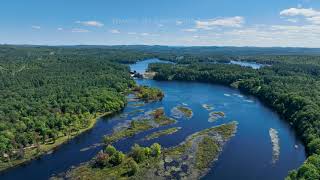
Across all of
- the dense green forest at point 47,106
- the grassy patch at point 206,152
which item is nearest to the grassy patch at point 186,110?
the dense green forest at point 47,106

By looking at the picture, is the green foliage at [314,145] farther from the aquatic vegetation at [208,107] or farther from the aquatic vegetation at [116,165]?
the aquatic vegetation at [208,107]

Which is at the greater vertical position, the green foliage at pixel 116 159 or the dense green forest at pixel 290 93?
the dense green forest at pixel 290 93

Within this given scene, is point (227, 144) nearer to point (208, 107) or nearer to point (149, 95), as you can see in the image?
point (208, 107)

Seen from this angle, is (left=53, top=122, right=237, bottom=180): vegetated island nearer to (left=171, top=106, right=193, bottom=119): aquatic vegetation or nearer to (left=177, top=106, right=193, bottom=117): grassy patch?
(left=171, top=106, right=193, bottom=119): aquatic vegetation

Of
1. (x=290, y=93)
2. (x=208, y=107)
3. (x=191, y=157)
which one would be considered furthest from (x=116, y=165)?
(x=290, y=93)

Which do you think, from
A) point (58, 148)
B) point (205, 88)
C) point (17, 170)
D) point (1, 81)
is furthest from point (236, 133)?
point (1, 81)

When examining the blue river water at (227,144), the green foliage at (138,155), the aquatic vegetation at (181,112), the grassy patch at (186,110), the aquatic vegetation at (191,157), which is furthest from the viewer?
the grassy patch at (186,110)

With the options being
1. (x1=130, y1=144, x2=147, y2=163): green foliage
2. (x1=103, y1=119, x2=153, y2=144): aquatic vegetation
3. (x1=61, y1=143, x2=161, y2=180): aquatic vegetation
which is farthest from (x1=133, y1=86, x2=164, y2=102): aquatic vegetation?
(x1=130, y1=144, x2=147, y2=163): green foliage
